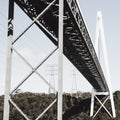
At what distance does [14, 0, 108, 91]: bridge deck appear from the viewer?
20.8 m

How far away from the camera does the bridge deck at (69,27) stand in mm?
20844

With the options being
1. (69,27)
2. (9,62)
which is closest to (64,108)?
(69,27)

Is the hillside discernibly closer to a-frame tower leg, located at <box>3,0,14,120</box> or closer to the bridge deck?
the bridge deck

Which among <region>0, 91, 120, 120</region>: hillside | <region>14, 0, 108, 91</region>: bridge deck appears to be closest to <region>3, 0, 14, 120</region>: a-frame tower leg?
<region>14, 0, 108, 91</region>: bridge deck

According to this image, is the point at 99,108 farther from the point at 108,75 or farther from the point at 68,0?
the point at 68,0

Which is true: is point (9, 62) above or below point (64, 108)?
above

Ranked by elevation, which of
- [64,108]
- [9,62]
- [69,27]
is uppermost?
[69,27]

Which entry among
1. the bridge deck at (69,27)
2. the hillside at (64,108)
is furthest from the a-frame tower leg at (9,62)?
the hillside at (64,108)

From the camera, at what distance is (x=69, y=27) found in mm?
26750

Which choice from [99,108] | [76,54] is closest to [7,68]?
[76,54]

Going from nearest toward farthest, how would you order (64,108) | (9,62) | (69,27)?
(9,62) → (69,27) → (64,108)

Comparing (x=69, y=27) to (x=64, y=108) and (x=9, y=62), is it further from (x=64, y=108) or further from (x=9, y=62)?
(x=64, y=108)

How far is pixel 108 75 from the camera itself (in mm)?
55719

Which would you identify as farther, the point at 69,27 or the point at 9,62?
the point at 69,27
